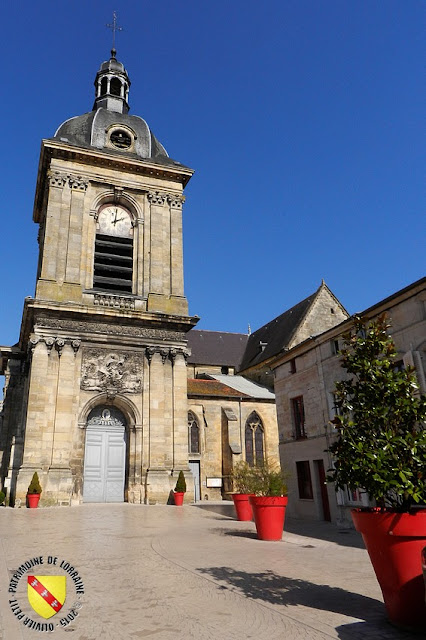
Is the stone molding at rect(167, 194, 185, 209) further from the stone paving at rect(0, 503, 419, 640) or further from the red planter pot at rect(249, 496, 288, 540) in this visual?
the red planter pot at rect(249, 496, 288, 540)

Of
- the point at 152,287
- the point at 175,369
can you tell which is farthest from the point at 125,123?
the point at 175,369

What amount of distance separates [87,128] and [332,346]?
58.7 feet

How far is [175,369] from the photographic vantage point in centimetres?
2053

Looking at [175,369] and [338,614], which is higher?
[175,369]

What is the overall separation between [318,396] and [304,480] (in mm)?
2685

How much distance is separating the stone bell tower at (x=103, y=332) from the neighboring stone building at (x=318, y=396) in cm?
619

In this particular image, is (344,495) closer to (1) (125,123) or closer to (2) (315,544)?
(2) (315,544)

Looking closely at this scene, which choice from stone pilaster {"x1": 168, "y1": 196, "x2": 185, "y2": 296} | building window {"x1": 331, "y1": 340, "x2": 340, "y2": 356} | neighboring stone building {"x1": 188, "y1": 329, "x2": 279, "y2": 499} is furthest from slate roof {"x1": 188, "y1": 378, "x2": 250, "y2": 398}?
building window {"x1": 331, "y1": 340, "x2": 340, "y2": 356}

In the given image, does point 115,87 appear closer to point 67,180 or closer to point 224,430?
point 67,180

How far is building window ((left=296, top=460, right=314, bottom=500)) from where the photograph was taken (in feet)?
44.9

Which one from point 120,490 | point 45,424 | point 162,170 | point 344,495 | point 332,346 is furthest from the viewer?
point 162,170

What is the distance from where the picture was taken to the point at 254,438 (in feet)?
91.3

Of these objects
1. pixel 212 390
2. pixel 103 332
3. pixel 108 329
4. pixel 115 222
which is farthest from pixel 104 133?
pixel 212 390

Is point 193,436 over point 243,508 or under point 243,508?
A: over
